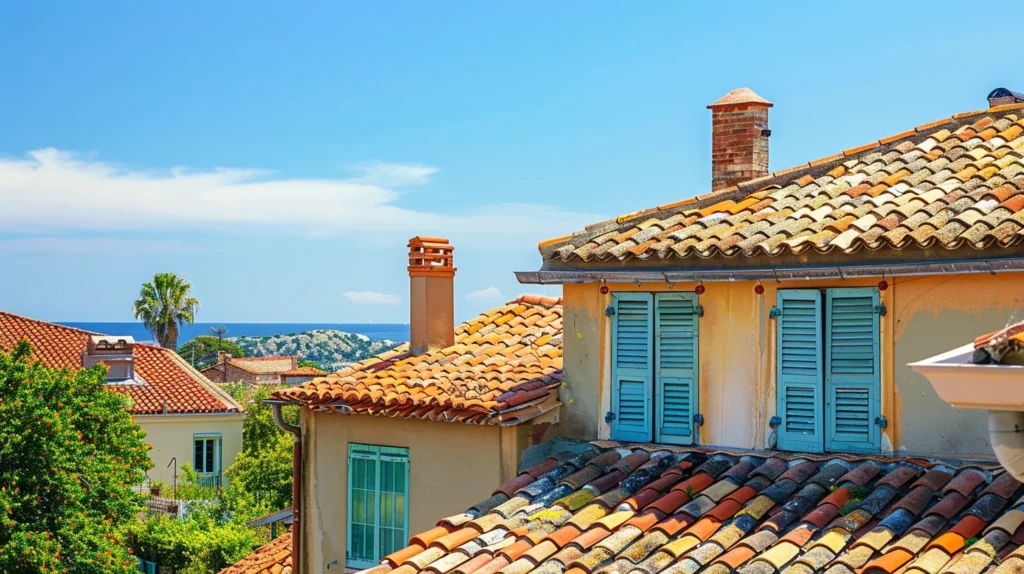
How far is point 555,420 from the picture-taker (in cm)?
1135

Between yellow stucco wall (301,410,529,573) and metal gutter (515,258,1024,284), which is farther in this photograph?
yellow stucco wall (301,410,529,573)

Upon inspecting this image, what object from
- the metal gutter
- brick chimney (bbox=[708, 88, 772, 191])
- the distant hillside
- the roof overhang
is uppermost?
brick chimney (bbox=[708, 88, 772, 191])

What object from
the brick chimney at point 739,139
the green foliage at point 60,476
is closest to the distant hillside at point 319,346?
the green foliage at point 60,476

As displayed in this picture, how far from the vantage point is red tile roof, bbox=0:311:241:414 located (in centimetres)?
3672

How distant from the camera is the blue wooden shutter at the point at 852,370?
958 centimetres

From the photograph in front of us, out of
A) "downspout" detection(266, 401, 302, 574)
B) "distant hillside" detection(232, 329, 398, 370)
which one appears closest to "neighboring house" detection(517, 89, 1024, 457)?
"downspout" detection(266, 401, 302, 574)

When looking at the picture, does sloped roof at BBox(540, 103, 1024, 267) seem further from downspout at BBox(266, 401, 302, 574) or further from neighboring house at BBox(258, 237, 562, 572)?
downspout at BBox(266, 401, 302, 574)

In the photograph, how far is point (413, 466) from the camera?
12.1 m

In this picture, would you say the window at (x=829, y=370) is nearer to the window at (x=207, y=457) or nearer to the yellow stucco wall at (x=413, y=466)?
the yellow stucco wall at (x=413, y=466)

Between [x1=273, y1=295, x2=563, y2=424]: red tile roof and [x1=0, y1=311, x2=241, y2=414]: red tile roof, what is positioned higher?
[x1=273, y1=295, x2=563, y2=424]: red tile roof

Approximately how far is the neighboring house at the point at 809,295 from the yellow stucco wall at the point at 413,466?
2.68 feet

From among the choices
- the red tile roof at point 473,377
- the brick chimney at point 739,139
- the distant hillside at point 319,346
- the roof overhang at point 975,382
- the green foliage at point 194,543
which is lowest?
the distant hillside at point 319,346

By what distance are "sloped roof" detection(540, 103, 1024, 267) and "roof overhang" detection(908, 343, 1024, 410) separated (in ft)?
10.5

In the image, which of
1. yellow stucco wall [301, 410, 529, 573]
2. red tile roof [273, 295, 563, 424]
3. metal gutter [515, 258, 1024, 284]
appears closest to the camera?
metal gutter [515, 258, 1024, 284]
